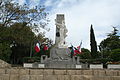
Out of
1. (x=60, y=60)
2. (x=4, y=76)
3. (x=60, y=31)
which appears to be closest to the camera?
(x=4, y=76)

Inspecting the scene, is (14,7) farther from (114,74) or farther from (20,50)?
(20,50)

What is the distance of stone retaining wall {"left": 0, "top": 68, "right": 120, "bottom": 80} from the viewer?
6957mm

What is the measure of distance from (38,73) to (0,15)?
1619cm

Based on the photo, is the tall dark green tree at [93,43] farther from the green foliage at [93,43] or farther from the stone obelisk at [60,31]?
the stone obelisk at [60,31]

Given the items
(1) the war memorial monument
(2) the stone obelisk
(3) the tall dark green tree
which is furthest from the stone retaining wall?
(3) the tall dark green tree

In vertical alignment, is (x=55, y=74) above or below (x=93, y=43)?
below

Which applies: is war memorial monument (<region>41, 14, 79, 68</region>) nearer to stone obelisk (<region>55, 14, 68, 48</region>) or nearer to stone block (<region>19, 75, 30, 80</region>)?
stone obelisk (<region>55, 14, 68, 48</region>)

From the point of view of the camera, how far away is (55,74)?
7.04 metres

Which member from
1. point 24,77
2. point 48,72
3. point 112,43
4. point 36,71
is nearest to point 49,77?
point 48,72

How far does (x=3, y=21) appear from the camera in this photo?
836 inches

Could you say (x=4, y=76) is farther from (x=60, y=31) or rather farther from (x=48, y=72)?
(x=60, y=31)

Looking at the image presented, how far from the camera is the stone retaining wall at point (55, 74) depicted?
274 inches

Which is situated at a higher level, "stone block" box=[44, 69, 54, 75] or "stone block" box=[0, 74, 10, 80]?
"stone block" box=[44, 69, 54, 75]

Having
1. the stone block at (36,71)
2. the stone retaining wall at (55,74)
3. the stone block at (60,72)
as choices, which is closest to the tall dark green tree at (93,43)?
the stone retaining wall at (55,74)
